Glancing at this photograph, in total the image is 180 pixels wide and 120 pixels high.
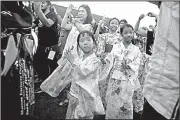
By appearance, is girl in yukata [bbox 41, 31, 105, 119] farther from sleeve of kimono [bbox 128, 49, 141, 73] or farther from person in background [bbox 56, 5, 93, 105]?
person in background [bbox 56, 5, 93, 105]

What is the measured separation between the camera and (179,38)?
1347 millimetres

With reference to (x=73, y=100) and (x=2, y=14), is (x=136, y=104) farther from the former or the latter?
(x=2, y=14)

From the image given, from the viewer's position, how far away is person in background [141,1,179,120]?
4.47 feet

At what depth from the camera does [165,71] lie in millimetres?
1398

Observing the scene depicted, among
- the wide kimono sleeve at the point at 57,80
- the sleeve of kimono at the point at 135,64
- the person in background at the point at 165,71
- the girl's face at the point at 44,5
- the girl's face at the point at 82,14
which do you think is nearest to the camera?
the person in background at the point at 165,71

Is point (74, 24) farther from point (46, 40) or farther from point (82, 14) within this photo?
point (46, 40)

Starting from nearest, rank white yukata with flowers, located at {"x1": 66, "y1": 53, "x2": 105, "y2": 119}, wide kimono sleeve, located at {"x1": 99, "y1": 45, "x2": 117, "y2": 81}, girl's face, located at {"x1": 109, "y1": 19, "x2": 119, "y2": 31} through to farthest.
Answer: white yukata with flowers, located at {"x1": 66, "y1": 53, "x2": 105, "y2": 119} < wide kimono sleeve, located at {"x1": 99, "y1": 45, "x2": 117, "y2": 81} < girl's face, located at {"x1": 109, "y1": 19, "x2": 119, "y2": 31}

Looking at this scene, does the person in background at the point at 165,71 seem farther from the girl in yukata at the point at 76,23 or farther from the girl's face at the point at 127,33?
the girl in yukata at the point at 76,23

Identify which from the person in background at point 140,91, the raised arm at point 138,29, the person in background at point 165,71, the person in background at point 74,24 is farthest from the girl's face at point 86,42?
the raised arm at point 138,29

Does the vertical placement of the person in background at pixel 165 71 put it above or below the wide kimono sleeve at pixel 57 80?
above

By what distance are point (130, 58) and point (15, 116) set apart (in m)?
1.60

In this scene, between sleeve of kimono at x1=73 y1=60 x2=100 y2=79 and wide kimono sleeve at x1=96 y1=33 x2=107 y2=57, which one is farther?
wide kimono sleeve at x1=96 y1=33 x2=107 y2=57

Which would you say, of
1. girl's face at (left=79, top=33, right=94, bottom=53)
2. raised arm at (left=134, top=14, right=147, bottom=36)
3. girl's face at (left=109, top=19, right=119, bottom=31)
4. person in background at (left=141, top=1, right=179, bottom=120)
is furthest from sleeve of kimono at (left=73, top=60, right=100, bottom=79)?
girl's face at (left=109, top=19, right=119, bottom=31)

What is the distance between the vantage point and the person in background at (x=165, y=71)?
136cm
